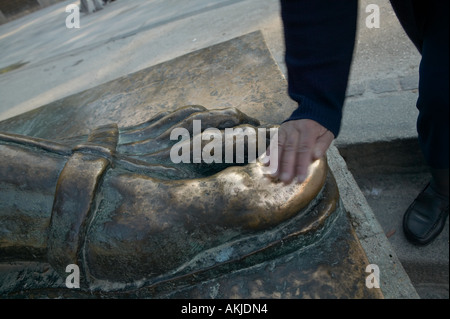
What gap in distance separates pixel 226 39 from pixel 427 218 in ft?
6.06

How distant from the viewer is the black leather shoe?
1.13 m

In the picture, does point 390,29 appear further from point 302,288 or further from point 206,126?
point 302,288

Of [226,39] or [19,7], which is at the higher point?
[19,7]

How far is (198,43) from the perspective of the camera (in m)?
2.46

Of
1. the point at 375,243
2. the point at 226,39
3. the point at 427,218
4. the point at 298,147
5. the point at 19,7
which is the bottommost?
the point at 427,218

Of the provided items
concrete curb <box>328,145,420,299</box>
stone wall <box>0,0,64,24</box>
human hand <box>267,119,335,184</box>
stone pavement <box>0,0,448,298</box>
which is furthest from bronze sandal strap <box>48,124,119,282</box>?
stone wall <box>0,0,64,24</box>

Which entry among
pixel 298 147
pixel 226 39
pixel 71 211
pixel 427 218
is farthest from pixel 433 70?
pixel 226 39

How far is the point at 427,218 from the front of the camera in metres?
1.14

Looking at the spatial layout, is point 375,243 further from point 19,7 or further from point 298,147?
point 19,7

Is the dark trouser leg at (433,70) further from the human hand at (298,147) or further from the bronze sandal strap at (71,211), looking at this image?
the bronze sandal strap at (71,211)

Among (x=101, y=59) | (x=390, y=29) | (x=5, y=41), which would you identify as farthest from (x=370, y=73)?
(x=5, y=41)

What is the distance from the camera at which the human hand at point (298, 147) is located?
0.68m

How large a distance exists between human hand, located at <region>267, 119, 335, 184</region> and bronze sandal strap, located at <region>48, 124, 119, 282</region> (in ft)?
1.33

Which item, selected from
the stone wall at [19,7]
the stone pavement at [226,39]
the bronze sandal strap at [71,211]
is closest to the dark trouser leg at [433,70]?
the stone pavement at [226,39]
